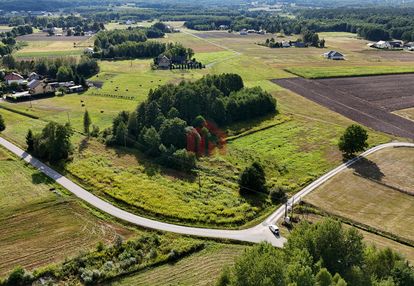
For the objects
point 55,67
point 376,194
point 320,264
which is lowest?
point 376,194

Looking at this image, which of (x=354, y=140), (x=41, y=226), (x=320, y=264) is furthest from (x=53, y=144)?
(x=354, y=140)

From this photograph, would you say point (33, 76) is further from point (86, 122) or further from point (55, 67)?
point (86, 122)

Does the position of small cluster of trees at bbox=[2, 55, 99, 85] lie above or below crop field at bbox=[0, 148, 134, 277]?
above

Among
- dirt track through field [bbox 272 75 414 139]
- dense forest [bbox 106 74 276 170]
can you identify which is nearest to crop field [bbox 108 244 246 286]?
dense forest [bbox 106 74 276 170]

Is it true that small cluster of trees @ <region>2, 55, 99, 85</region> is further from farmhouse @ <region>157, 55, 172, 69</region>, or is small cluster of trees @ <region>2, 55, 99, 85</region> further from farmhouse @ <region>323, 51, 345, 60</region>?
farmhouse @ <region>323, 51, 345, 60</region>

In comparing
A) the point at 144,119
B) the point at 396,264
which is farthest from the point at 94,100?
the point at 396,264

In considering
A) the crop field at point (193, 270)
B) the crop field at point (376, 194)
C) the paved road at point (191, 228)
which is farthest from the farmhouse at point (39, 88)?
A: the crop field at point (193, 270)

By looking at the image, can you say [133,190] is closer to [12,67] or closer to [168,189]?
[168,189]
